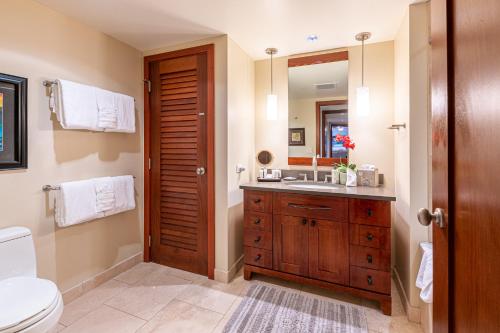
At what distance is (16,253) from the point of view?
59.7 inches

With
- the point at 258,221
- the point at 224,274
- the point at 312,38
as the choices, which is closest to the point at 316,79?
the point at 312,38

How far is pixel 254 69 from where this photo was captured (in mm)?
2809

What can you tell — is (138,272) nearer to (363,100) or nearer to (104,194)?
(104,194)

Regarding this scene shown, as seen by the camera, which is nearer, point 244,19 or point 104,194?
point 244,19

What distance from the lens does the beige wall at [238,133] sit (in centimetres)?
231

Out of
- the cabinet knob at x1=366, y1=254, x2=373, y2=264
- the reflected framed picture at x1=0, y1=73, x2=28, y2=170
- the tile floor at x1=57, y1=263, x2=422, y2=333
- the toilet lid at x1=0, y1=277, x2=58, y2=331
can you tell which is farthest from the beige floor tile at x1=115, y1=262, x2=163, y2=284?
the cabinet knob at x1=366, y1=254, x2=373, y2=264

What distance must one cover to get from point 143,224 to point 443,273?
8.48 ft

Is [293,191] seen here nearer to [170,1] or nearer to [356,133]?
[356,133]

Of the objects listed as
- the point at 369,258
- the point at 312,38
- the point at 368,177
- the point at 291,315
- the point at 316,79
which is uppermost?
the point at 312,38

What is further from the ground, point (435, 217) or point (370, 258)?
point (435, 217)

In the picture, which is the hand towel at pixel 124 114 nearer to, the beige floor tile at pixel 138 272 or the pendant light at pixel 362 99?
the beige floor tile at pixel 138 272

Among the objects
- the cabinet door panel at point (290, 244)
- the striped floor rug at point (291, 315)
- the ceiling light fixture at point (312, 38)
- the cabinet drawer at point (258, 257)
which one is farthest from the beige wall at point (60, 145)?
the ceiling light fixture at point (312, 38)

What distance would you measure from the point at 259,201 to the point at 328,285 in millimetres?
864

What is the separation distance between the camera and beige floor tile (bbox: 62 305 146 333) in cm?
166
